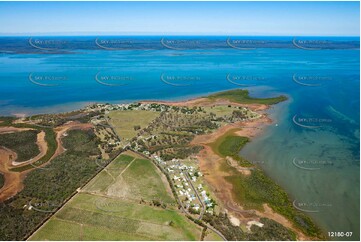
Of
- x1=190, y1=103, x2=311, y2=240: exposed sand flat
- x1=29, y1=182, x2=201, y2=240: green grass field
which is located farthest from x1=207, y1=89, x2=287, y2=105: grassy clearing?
x1=29, y1=182, x2=201, y2=240: green grass field

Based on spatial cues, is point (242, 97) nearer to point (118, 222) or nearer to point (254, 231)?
point (254, 231)

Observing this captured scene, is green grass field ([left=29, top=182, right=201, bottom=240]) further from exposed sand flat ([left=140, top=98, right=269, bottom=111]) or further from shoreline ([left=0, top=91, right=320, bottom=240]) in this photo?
exposed sand flat ([left=140, top=98, right=269, bottom=111])

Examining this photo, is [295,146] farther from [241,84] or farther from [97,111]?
[241,84]

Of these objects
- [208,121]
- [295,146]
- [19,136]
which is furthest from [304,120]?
[19,136]

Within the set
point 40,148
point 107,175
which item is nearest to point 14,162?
point 40,148

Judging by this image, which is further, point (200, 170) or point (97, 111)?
point (97, 111)
